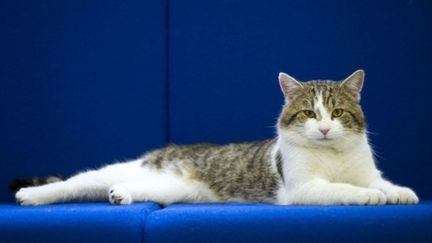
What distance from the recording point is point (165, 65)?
2699 mm

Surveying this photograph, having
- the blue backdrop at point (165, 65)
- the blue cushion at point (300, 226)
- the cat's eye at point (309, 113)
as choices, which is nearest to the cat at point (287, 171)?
the cat's eye at point (309, 113)

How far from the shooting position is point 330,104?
2.04 m

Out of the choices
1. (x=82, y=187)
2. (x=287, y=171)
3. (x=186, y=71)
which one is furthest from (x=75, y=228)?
(x=186, y=71)

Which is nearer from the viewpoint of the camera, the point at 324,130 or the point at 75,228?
the point at 75,228

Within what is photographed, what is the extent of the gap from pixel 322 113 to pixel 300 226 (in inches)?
22.5

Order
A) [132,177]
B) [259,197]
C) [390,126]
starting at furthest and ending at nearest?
1. [390,126]
2. [132,177]
3. [259,197]

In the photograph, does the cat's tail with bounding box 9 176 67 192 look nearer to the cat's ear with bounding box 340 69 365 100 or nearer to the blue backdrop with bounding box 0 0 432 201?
the blue backdrop with bounding box 0 0 432 201

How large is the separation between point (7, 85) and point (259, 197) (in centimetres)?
128

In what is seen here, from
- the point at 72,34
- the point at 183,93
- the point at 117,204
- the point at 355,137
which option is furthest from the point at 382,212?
the point at 72,34

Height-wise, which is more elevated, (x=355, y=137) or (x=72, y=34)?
A: (x=72, y=34)

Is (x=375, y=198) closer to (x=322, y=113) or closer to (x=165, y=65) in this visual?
(x=322, y=113)

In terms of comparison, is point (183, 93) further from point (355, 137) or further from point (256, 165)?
point (355, 137)

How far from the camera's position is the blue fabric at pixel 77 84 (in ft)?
8.75

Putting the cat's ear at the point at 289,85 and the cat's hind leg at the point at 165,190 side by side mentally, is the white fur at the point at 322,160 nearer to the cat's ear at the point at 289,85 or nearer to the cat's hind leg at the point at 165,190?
the cat's ear at the point at 289,85
